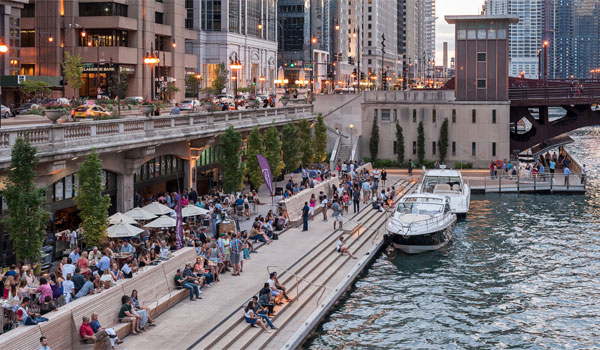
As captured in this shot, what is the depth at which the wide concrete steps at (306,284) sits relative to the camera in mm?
24950

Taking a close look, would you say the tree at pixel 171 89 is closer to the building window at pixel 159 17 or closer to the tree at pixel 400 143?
the building window at pixel 159 17

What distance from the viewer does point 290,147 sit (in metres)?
61.9

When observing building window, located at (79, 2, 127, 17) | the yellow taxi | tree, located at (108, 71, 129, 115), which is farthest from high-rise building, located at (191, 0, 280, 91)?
the yellow taxi

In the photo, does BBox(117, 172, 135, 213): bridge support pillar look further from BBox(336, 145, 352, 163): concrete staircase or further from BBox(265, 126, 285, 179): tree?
BBox(336, 145, 352, 163): concrete staircase

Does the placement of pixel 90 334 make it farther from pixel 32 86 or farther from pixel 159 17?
pixel 159 17

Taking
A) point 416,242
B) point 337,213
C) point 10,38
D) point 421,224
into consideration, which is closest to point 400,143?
point 337,213

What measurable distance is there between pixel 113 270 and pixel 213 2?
369 ft

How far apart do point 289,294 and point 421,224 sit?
15015 mm

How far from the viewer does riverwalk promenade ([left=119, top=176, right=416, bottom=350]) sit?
24.6 meters

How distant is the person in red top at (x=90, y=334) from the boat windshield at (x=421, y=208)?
26669 mm

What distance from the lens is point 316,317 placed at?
28.8m

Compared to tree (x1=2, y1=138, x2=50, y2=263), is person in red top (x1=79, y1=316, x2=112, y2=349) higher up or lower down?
lower down

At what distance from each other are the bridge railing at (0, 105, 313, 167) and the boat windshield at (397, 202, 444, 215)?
13096mm

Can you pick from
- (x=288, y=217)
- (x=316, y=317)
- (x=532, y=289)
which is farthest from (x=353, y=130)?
(x=316, y=317)
